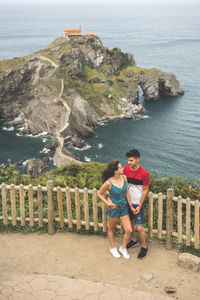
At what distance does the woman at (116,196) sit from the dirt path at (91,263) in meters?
0.69

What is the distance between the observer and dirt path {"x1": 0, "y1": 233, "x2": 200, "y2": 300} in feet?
33.3

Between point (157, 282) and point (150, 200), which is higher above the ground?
point (150, 200)

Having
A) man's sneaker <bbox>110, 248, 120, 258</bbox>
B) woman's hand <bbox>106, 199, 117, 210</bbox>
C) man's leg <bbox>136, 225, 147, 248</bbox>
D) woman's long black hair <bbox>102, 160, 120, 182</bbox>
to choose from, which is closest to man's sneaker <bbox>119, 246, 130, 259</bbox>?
→ man's sneaker <bbox>110, 248, 120, 258</bbox>

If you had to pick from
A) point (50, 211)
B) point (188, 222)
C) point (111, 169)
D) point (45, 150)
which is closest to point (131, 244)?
point (188, 222)

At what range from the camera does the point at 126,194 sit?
1109 centimetres

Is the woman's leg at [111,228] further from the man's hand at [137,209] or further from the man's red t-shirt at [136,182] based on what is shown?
the man's red t-shirt at [136,182]

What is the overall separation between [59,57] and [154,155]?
49.4m

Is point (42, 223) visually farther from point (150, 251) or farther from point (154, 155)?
point (154, 155)

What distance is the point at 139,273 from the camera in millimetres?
10602

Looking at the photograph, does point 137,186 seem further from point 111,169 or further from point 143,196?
point 111,169

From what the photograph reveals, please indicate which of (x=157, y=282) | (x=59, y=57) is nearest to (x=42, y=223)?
(x=157, y=282)

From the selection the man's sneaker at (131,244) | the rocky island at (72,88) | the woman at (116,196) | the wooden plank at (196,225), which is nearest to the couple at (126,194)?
the woman at (116,196)

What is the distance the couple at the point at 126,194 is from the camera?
10.7 metres

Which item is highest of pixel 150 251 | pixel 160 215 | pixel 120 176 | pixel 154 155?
pixel 120 176
